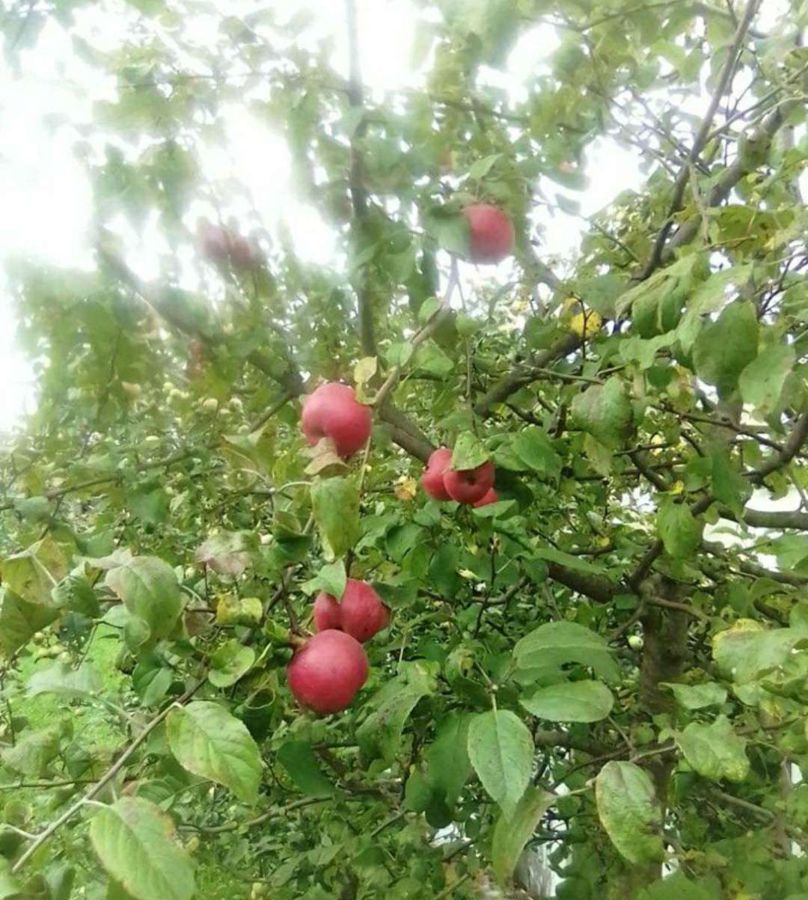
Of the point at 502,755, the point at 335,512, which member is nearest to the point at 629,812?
the point at 502,755

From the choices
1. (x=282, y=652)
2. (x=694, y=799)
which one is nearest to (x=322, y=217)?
(x=282, y=652)

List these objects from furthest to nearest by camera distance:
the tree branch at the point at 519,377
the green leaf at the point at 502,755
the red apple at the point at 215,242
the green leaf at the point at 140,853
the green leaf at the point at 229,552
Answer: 1. the tree branch at the point at 519,377
2. the red apple at the point at 215,242
3. the green leaf at the point at 229,552
4. the green leaf at the point at 502,755
5. the green leaf at the point at 140,853

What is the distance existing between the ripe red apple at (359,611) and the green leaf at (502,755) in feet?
0.71

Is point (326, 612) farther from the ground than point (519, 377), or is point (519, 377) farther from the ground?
point (519, 377)

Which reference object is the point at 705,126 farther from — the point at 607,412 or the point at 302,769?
the point at 302,769

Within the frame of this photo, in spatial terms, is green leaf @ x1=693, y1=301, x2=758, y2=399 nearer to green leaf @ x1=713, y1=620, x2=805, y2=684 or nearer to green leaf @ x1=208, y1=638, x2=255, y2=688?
green leaf @ x1=713, y1=620, x2=805, y2=684

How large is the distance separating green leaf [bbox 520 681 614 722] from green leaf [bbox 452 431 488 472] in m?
0.26

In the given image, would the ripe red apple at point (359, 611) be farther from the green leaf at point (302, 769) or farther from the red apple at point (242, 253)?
the red apple at point (242, 253)

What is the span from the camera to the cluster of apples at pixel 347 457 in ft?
2.74

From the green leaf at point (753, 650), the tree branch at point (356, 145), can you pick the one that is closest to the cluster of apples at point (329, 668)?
the green leaf at point (753, 650)

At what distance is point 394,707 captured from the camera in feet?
2.75

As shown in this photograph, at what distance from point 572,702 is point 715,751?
0.39 ft

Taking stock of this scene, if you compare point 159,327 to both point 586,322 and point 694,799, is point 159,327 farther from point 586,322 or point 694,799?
point 694,799

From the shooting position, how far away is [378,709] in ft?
2.86
